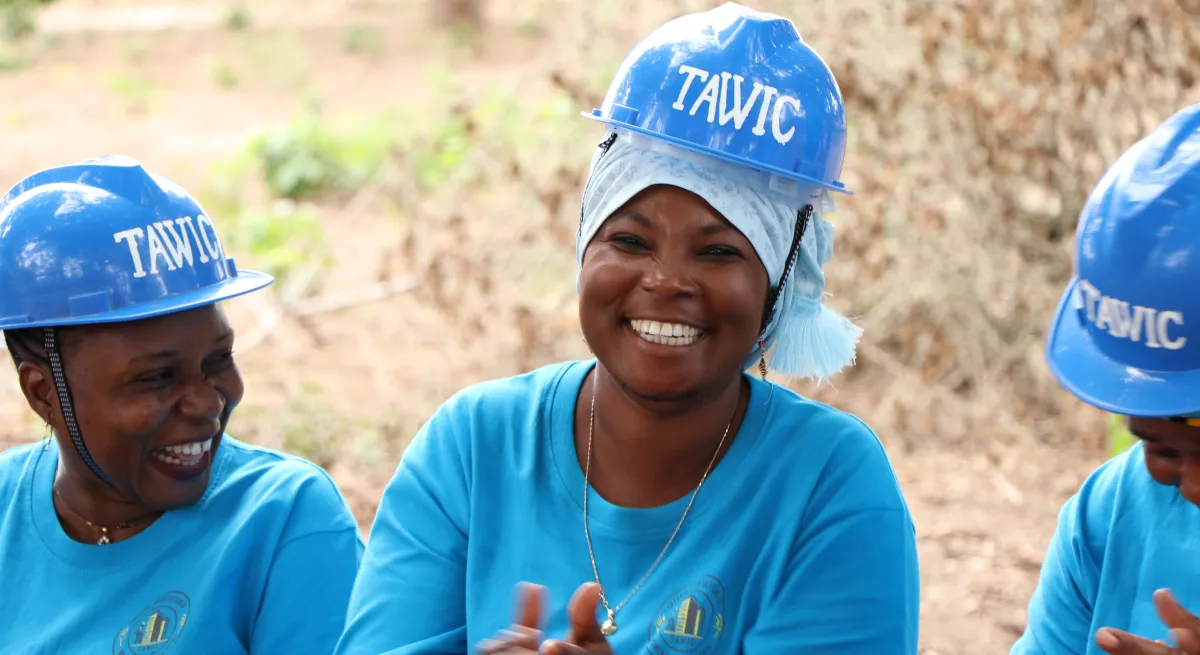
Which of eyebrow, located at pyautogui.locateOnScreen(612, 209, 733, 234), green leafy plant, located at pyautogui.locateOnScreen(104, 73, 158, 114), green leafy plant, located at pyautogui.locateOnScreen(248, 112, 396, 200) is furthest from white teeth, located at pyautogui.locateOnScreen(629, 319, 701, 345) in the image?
green leafy plant, located at pyautogui.locateOnScreen(104, 73, 158, 114)

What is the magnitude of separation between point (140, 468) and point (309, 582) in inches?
15.1

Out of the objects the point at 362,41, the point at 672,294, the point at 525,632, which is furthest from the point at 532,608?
the point at 362,41

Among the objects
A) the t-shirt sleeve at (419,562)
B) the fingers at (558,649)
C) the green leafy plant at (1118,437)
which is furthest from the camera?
the green leafy plant at (1118,437)

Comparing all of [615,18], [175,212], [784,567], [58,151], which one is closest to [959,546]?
[615,18]

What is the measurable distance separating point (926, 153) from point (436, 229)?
2.02 meters

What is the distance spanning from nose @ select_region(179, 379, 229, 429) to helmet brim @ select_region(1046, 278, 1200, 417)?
1472 mm

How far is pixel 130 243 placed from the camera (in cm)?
245

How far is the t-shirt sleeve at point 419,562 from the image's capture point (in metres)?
2.20

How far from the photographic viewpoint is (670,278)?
2.10 m

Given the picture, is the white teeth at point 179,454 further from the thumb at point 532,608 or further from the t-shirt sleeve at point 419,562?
the thumb at point 532,608

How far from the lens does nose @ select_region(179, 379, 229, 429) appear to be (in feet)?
8.06

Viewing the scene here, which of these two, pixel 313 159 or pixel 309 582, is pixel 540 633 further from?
pixel 313 159

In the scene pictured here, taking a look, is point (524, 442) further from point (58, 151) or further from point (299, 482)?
point (58, 151)

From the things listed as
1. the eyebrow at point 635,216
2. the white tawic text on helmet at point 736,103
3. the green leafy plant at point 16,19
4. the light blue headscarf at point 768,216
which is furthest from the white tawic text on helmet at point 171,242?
the green leafy plant at point 16,19
